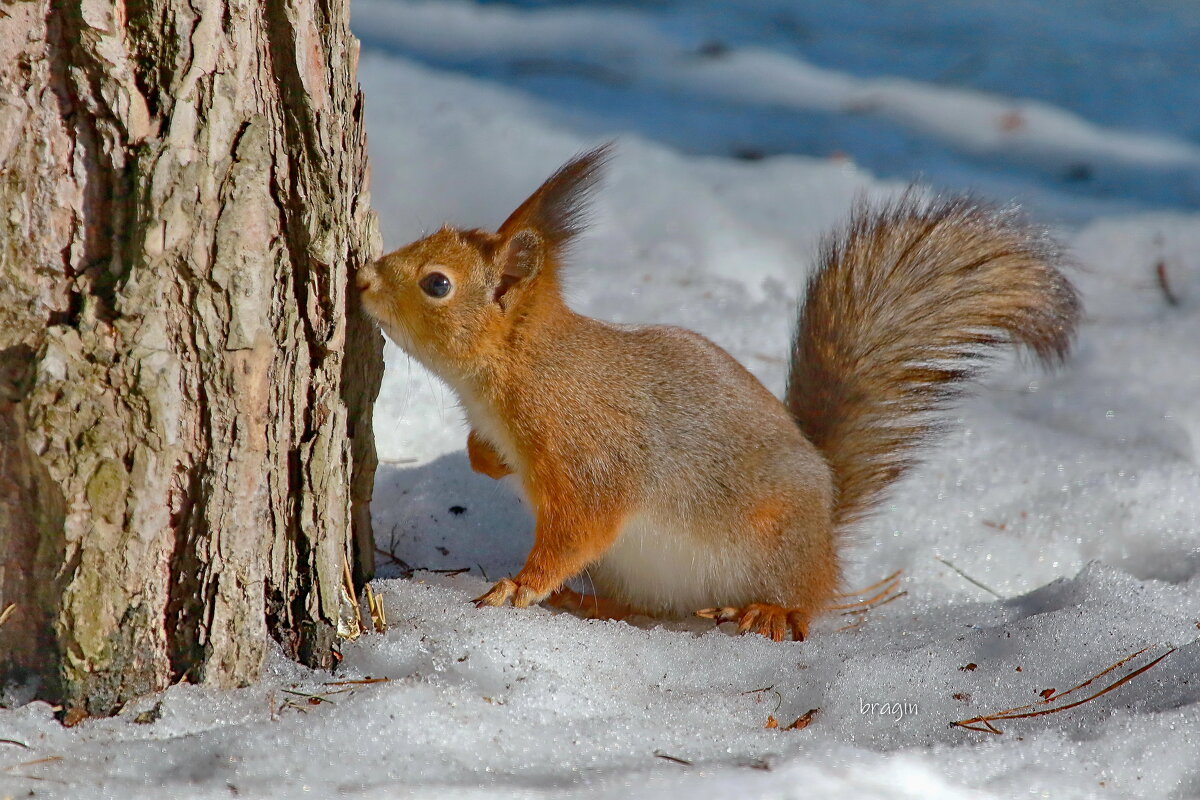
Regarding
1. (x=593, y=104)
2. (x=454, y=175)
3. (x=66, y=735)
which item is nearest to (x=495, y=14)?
(x=593, y=104)

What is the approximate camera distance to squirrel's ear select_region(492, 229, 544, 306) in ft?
6.15

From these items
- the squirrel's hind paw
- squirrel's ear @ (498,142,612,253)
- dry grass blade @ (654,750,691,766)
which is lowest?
the squirrel's hind paw

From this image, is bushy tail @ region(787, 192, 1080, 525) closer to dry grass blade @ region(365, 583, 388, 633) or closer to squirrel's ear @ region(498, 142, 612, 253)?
squirrel's ear @ region(498, 142, 612, 253)

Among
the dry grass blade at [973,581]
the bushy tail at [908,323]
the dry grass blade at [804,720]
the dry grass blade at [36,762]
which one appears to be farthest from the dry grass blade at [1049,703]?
the dry grass blade at [36,762]

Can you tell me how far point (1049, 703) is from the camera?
1562mm

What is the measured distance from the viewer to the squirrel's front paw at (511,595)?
1795mm

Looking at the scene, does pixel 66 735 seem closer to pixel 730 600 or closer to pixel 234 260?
pixel 234 260

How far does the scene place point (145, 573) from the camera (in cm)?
140

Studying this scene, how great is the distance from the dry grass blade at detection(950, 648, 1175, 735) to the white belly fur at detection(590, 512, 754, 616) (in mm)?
595

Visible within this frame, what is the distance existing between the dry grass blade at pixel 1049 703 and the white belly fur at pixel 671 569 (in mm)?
595

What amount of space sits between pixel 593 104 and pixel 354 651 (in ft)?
10.7

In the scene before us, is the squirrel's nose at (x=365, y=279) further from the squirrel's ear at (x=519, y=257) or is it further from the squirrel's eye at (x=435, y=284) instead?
the squirrel's ear at (x=519, y=257)

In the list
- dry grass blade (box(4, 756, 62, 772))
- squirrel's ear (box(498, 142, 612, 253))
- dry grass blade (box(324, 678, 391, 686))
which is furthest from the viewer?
squirrel's ear (box(498, 142, 612, 253))

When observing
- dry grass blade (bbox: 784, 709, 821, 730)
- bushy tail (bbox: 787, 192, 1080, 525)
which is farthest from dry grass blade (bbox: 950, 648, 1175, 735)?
bushy tail (bbox: 787, 192, 1080, 525)
